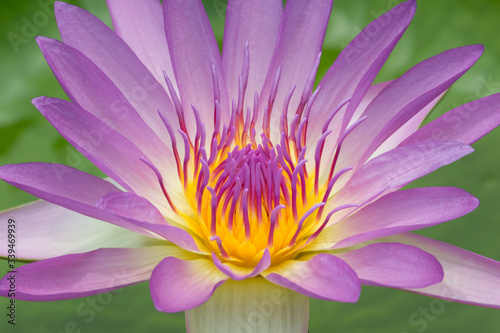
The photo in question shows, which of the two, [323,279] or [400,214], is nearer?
[323,279]

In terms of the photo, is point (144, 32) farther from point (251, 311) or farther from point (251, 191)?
point (251, 311)

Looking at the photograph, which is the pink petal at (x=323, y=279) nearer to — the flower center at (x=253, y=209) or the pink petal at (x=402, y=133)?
the flower center at (x=253, y=209)

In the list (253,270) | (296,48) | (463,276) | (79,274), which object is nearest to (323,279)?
(253,270)

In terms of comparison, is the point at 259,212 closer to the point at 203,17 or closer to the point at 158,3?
the point at 203,17

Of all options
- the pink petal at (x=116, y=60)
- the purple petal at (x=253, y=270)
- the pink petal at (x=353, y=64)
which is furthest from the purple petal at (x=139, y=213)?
the pink petal at (x=353, y=64)

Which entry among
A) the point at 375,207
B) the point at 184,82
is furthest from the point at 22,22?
the point at 375,207
